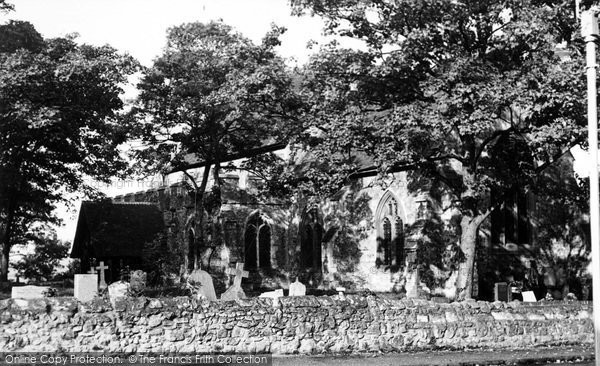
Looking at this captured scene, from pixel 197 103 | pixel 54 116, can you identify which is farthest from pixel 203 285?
pixel 197 103

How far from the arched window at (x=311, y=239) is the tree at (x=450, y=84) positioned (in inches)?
609

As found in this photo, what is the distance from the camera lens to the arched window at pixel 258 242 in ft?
139

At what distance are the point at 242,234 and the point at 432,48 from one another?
21.3 meters

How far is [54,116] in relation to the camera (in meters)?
28.9

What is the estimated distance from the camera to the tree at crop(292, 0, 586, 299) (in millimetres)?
21141

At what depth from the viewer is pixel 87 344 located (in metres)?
14.6

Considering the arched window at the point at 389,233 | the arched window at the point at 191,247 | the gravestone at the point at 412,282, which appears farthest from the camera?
the arched window at the point at 191,247

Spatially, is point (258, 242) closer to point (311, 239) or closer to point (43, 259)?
point (311, 239)

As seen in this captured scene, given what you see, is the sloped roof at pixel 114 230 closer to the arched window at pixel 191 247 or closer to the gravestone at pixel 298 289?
the arched window at pixel 191 247

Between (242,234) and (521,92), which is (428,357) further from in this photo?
(242,234)

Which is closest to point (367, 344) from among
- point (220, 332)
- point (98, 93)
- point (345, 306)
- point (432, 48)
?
point (345, 306)

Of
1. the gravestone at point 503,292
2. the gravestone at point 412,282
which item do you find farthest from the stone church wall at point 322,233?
the gravestone at point 503,292

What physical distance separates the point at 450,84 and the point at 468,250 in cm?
556

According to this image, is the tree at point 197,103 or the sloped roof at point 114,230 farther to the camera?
the sloped roof at point 114,230
